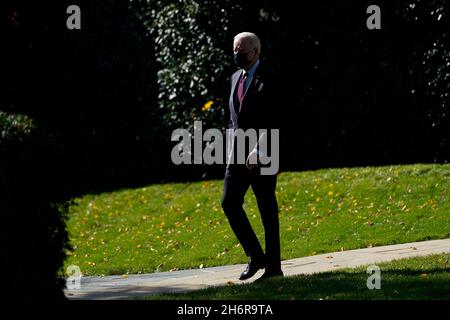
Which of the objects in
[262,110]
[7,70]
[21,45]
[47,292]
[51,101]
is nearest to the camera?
[47,292]

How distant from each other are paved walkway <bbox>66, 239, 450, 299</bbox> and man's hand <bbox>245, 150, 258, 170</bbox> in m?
1.21

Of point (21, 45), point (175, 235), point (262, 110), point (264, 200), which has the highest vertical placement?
point (21, 45)

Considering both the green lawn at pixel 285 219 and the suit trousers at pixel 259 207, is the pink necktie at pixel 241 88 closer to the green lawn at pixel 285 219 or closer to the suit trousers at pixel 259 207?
the suit trousers at pixel 259 207

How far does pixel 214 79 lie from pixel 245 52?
27.5 ft

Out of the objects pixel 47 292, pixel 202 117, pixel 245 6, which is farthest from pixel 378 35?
pixel 47 292

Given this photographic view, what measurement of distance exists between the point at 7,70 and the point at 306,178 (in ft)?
17.6

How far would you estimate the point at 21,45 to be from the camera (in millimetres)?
11172

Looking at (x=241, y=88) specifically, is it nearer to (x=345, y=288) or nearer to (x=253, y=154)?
(x=253, y=154)

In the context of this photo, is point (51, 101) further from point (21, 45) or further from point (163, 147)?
point (163, 147)

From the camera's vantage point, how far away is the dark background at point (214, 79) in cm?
1281

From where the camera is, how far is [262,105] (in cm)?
818

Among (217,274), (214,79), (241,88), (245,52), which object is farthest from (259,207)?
(214,79)

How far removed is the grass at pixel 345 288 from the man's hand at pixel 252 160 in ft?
3.21

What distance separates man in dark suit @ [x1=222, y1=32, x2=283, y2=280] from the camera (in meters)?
8.19
